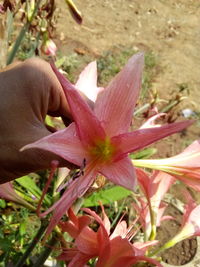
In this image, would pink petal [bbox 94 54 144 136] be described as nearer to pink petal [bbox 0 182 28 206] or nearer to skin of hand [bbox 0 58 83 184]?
skin of hand [bbox 0 58 83 184]

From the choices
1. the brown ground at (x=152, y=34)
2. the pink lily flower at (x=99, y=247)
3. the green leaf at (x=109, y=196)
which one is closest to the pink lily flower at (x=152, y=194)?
the pink lily flower at (x=99, y=247)

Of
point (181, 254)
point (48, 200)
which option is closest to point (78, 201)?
point (48, 200)

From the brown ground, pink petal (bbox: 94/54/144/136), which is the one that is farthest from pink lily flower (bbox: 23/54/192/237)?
the brown ground

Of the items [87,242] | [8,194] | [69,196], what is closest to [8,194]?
[8,194]

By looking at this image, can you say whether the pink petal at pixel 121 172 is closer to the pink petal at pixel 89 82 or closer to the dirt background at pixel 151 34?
the pink petal at pixel 89 82

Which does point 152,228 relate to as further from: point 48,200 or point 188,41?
point 188,41

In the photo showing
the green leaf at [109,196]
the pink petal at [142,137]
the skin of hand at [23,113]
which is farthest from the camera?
the green leaf at [109,196]
